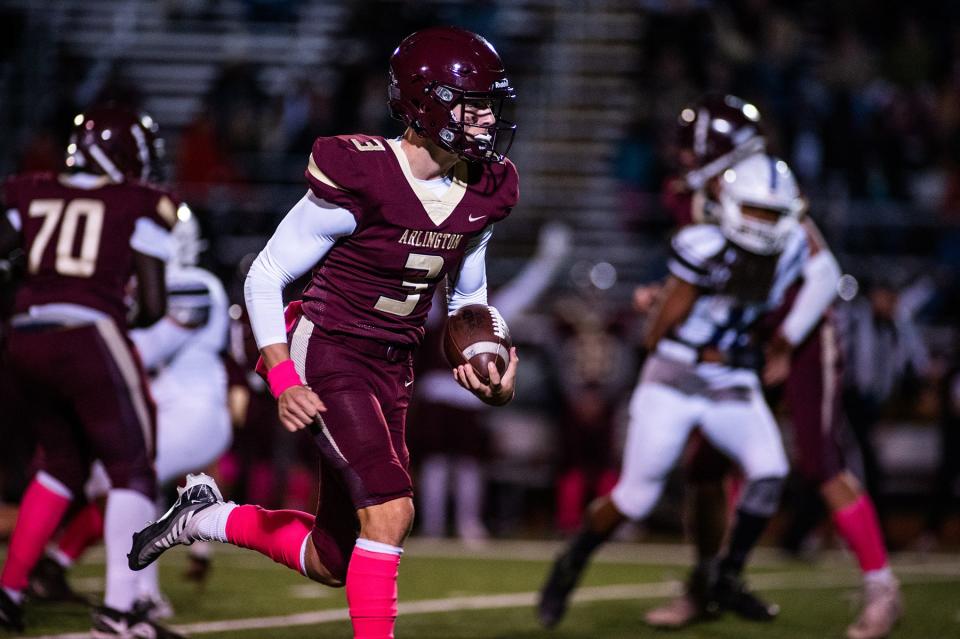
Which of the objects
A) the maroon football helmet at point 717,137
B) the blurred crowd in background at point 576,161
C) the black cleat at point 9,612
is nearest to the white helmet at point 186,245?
the black cleat at point 9,612

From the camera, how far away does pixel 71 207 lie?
5.14 metres

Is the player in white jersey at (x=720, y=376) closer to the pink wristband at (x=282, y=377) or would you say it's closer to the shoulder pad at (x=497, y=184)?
the shoulder pad at (x=497, y=184)

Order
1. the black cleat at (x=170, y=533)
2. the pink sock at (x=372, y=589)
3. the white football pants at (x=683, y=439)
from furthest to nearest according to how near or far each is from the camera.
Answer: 1. the white football pants at (x=683, y=439)
2. the black cleat at (x=170, y=533)
3. the pink sock at (x=372, y=589)

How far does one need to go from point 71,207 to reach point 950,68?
10.1 meters

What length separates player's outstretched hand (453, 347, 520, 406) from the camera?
4.09 m

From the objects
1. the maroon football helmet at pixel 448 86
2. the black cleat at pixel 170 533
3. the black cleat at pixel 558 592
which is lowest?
the black cleat at pixel 558 592

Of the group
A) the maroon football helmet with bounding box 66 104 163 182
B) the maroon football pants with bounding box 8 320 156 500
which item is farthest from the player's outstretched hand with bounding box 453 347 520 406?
the maroon football helmet with bounding box 66 104 163 182

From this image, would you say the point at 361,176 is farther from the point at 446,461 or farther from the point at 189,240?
the point at 446,461

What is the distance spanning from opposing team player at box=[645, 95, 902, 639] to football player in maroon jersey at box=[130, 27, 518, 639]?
76.0 inches

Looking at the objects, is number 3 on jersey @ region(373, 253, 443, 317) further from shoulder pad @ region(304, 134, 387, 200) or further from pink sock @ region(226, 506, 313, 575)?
pink sock @ region(226, 506, 313, 575)

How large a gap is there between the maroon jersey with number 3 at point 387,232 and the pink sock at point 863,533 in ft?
7.92

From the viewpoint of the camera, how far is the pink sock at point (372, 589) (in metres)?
3.89

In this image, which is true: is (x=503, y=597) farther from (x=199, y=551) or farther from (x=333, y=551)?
(x=333, y=551)

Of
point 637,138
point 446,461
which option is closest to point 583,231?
point 637,138
